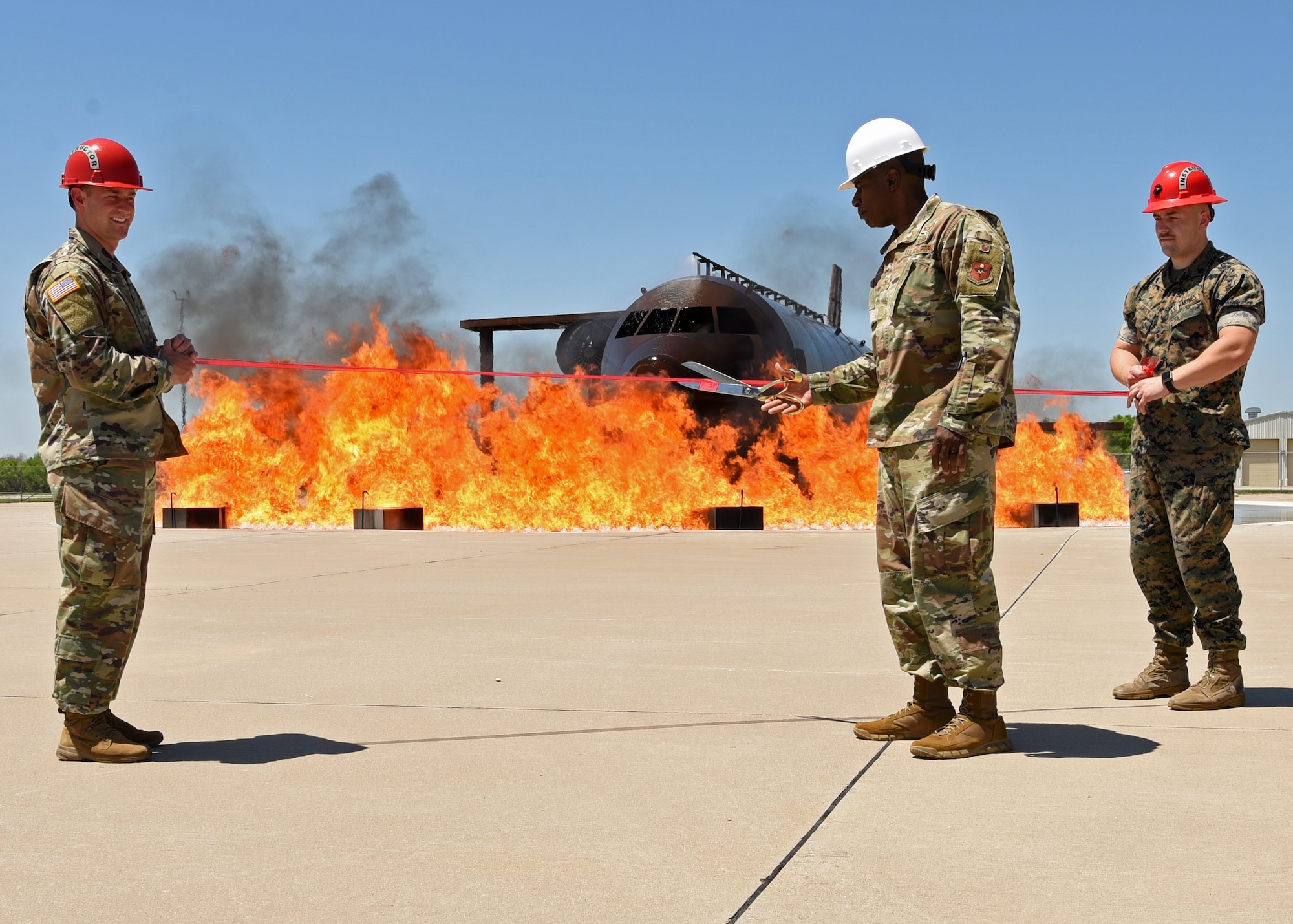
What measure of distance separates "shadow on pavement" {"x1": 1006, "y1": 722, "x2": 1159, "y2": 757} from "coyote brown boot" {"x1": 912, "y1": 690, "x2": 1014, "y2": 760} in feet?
0.29

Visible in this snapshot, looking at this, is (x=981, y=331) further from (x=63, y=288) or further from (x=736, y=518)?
(x=736, y=518)

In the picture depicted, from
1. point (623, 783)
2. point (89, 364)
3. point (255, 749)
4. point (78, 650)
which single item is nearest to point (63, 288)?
point (89, 364)

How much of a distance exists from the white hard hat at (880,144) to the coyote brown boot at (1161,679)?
2209 millimetres

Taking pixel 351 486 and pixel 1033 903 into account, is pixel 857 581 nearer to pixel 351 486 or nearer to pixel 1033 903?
pixel 1033 903

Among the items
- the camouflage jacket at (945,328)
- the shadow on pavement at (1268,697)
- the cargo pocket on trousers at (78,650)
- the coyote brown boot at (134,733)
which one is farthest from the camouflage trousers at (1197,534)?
the cargo pocket on trousers at (78,650)

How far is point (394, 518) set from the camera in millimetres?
18219

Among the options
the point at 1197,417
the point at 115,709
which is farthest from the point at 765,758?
the point at 115,709

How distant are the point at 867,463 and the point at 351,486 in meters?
8.60

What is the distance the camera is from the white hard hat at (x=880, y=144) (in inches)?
159

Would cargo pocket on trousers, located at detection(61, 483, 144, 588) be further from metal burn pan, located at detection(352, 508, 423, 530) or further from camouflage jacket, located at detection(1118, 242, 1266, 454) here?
metal burn pan, located at detection(352, 508, 423, 530)

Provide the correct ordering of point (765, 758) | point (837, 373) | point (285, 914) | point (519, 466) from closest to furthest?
point (285, 914) < point (765, 758) < point (837, 373) < point (519, 466)

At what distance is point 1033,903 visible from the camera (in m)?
2.46

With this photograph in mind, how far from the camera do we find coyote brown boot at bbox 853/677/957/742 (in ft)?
13.1

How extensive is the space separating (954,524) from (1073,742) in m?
0.83
